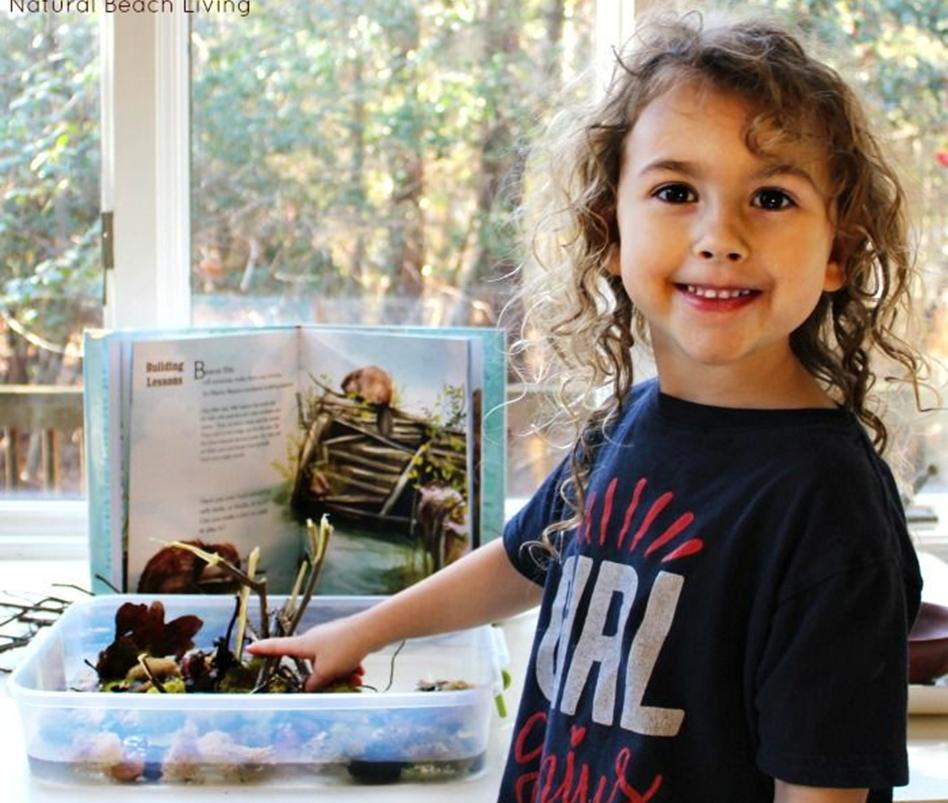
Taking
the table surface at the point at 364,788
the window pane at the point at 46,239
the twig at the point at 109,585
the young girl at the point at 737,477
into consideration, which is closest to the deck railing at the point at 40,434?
the window pane at the point at 46,239

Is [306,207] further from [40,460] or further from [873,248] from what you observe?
[873,248]

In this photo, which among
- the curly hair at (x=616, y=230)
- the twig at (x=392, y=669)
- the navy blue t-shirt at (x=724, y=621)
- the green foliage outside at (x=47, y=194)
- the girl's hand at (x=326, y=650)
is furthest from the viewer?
the green foliage outside at (x=47, y=194)

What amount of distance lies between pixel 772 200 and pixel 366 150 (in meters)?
0.90

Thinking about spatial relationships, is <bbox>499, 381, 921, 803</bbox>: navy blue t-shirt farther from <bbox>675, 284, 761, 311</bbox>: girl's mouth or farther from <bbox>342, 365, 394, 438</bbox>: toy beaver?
<bbox>342, 365, 394, 438</bbox>: toy beaver

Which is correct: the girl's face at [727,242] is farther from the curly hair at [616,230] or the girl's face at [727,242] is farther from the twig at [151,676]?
the twig at [151,676]

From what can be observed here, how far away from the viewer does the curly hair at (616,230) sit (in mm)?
1019

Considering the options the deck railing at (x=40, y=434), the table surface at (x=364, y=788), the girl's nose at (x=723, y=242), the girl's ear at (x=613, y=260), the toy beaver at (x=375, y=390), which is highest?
the girl's nose at (x=723, y=242)

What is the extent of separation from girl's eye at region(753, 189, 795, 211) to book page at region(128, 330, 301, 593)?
29.6 inches

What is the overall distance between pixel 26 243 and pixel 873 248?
1.16 meters

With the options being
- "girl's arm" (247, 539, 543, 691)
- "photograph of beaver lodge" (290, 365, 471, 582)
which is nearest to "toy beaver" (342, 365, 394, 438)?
"photograph of beaver lodge" (290, 365, 471, 582)

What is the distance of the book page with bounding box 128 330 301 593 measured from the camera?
1.56 metres

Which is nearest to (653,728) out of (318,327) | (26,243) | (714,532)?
(714,532)

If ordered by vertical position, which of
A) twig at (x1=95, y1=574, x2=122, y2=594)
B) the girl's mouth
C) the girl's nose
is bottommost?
twig at (x1=95, y1=574, x2=122, y2=594)

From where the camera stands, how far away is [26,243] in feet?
6.00
